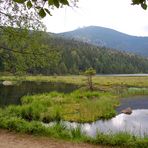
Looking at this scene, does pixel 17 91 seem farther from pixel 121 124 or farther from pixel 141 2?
pixel 141 2

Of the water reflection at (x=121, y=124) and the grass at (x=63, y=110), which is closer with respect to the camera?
the water reflection at (x=121, y=124)

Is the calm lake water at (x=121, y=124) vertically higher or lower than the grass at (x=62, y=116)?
lower

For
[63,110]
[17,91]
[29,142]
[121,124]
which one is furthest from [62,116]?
[17,91]

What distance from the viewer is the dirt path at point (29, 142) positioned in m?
16.2

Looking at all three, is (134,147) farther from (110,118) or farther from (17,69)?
(110,118)

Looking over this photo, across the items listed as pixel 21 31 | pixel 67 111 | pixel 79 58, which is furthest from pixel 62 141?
pixel 79 58

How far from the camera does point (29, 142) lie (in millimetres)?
16750

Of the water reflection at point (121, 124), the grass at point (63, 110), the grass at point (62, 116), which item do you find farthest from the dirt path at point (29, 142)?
the water reflection at point (121, 124)

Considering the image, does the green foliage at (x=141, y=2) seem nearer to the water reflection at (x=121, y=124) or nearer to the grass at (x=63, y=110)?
the grass at (x=63, y=110)

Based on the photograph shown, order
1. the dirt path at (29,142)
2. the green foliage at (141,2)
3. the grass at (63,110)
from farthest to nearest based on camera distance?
the grass at (63,110) → the dirt path at (29,142) → the green foliage at (141,2)

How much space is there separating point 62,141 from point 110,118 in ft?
Result: 64.2

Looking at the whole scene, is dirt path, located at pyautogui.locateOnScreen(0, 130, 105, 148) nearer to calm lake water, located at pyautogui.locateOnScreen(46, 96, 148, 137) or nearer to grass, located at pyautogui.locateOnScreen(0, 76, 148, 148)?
grass, located at pyautogui.locateOnScreen(0, 76, 148, 148)

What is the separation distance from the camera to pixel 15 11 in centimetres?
1936

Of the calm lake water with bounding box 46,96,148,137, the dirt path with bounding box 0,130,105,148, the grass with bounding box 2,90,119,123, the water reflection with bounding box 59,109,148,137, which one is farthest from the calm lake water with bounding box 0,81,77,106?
the dirt path with bounding box 0,130,105,148
